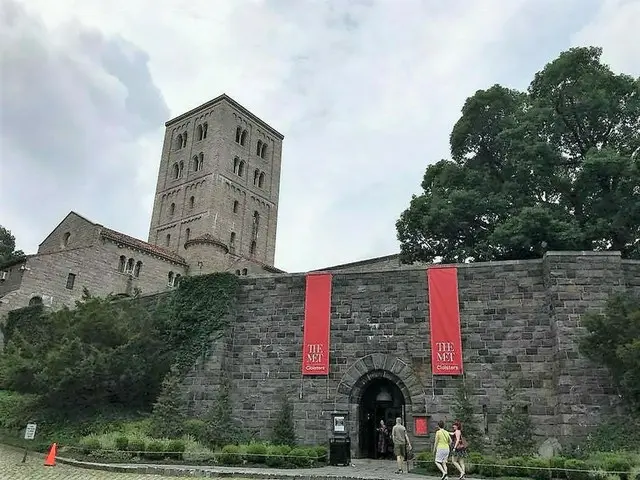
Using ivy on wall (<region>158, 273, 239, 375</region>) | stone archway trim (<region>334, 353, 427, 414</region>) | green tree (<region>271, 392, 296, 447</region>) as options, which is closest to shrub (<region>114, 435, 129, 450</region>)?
ivy on wall (<region>158, 273, 239, 375</region>)

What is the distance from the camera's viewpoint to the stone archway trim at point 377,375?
1717 centimetres

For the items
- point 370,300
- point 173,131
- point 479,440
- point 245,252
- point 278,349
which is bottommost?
point 479,440

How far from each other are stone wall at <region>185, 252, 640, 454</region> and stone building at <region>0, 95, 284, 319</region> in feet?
61.1

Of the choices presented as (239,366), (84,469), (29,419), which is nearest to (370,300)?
(239,366)

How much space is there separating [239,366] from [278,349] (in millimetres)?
1518

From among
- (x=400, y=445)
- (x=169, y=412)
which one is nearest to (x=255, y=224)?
(x=169, y=412)

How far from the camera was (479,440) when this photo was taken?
15.9 m

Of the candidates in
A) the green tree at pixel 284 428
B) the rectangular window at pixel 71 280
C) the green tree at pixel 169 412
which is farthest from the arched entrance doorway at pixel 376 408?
the rectangular window at pixel 71 280

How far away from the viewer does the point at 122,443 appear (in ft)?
50.3

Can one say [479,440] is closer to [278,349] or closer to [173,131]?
[278,349]

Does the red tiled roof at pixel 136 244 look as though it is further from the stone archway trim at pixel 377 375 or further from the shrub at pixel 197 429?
the stone archway trim at pixel 377 375

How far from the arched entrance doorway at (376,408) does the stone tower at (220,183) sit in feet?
108

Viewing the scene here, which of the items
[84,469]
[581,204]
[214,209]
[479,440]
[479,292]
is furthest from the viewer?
[214,209]

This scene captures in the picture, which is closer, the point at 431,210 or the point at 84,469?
the point at 84,469
